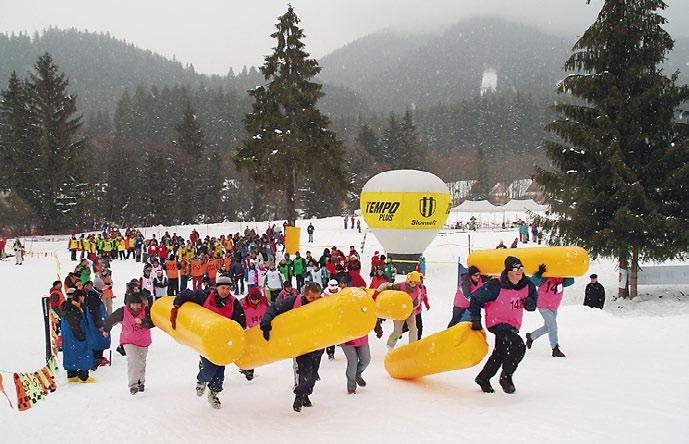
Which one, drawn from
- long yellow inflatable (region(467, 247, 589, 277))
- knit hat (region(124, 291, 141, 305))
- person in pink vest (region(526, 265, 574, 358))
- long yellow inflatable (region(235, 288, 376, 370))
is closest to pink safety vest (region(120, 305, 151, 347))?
knit hat (region(124, 291, 141, 305))

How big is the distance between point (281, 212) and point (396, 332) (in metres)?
68.5

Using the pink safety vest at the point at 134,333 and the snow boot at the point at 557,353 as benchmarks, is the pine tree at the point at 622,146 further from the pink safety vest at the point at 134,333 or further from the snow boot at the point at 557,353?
the pink safety vest at the point at 134,333

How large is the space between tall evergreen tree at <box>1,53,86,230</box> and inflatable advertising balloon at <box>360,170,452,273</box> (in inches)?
1342

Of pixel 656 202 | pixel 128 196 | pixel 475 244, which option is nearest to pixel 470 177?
pixel 128 196

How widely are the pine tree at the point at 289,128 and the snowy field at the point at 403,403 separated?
1859 cm

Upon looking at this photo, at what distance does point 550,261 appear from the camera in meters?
8.99

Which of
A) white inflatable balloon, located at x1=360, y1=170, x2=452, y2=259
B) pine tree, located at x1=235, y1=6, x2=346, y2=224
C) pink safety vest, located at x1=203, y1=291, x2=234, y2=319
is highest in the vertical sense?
pine tree, located at x1=235, y1=6, x2=346, y2=224

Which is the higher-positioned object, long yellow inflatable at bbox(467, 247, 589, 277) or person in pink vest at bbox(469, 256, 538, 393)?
long yellow inflatable at bbox(467, 247, 589, 277)

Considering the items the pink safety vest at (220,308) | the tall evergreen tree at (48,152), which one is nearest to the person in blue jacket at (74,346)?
the pink safety vest at (220,308)

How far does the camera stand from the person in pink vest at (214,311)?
24.2 feet

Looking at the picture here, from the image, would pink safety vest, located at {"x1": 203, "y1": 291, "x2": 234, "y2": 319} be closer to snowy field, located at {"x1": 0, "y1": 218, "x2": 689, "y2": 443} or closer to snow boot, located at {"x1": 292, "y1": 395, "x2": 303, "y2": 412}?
snowy field, located at {"x1": 0, "y1": 218, "x2": 689, "y2": 443}

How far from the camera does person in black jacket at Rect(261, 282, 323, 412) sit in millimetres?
7059

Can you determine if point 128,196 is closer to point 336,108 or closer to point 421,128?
point 421,128

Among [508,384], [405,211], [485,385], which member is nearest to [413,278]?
[485,385]
